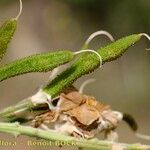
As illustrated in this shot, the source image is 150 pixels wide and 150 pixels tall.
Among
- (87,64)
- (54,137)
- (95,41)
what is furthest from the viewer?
(95,41)

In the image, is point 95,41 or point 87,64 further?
point 95,41

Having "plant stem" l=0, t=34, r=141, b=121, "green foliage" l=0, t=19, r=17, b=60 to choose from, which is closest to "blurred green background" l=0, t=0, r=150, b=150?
"plant stem" l=0, t=34, r=141, b=121

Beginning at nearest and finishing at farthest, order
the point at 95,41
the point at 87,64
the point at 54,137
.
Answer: the point at 54,137, the point at 87,64, the point at 95,41

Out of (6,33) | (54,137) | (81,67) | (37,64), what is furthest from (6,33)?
(54,137)

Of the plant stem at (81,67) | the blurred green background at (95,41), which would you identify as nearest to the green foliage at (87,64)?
the plant stem at (81,67)

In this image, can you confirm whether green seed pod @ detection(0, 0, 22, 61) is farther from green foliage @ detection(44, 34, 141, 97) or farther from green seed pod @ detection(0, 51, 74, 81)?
green foliage @ detection(44, 34, 141, 97)

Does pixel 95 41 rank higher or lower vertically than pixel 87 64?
higher

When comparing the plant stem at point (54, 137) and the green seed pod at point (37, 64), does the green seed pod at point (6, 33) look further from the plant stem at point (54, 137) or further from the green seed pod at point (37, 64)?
the plant stem at point (54, 137)

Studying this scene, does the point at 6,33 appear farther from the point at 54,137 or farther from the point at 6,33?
the point at 54,137

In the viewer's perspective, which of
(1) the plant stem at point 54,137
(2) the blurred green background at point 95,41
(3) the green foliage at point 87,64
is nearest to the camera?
(1) the plant stem at point 54,137

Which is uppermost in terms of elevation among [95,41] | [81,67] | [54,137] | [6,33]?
[95,41]

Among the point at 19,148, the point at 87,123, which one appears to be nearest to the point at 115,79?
the point at 19,148
